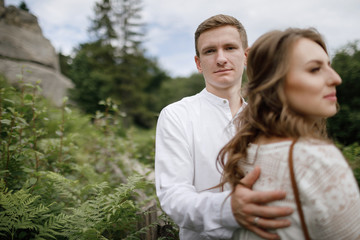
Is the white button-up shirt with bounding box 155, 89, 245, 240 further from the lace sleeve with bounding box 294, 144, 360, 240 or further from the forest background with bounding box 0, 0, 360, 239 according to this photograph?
the forest background with bounding box 0, 0, 360, 239

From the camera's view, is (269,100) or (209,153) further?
(209,153)

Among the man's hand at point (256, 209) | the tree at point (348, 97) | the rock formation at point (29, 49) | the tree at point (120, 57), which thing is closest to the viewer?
the man's hand at point (256, 209)

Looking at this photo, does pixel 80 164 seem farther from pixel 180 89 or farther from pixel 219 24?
pixel 180 89

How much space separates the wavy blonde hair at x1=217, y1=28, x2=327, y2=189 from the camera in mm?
1306

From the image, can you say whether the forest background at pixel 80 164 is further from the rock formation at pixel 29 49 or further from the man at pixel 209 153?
the rock formation at pixel 29 49

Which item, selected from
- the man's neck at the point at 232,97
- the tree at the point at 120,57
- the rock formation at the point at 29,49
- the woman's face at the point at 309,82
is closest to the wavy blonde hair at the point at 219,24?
Answer: the man's neck at the point at 232,97

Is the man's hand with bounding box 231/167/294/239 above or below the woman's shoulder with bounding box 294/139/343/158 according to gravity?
below

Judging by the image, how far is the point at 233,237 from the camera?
151cm

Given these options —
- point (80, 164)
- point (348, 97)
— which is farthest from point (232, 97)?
point (348, 97)

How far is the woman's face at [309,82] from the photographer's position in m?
1.29

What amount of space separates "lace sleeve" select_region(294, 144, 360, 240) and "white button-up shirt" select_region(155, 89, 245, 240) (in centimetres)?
42

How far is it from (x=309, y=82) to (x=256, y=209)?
0.73 metres

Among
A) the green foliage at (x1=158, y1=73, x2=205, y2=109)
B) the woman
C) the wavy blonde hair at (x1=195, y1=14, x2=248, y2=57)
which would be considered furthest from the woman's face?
the green foliage at (x1=158, y1=73, x2=205, y2=109)

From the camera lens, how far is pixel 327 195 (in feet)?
3.60
